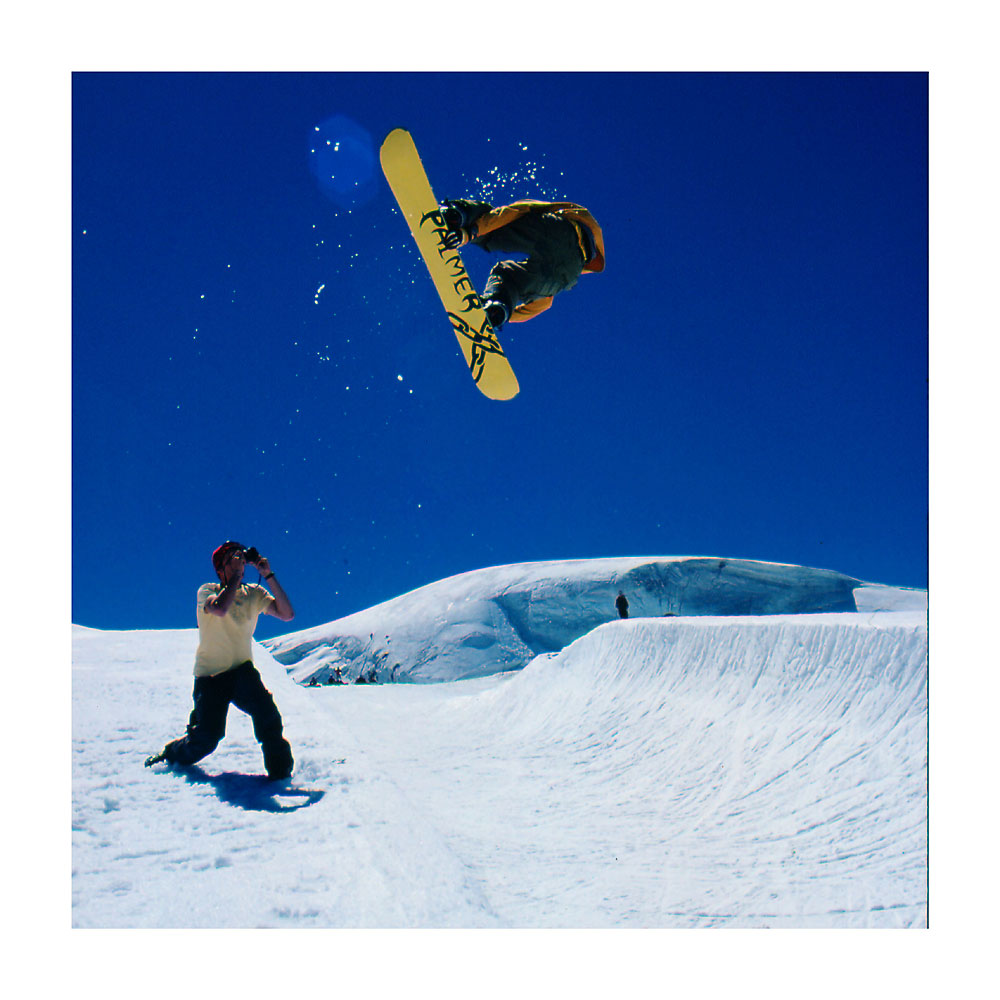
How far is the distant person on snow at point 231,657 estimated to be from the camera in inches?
133

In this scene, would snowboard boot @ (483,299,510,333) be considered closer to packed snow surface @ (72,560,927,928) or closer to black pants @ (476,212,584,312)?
black pants @ (476,212,584,312)

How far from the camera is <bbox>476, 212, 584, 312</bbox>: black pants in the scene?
4500mm

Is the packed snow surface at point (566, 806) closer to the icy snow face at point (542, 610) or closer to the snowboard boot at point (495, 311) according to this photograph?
the snowboard boot at point (495, 311)

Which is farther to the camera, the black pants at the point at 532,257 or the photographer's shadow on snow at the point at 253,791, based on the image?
the black pants at the point at 532,257

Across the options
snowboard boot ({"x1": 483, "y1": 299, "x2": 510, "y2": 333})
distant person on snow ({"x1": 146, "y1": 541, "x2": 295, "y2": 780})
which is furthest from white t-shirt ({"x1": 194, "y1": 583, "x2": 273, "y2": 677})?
snowboard boot ({"x1": 483, "y1": 299, "x2": 510, "y2": 333})

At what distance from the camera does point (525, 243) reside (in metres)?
4.59

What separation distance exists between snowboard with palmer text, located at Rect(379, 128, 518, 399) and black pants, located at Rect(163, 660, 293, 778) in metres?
2.74

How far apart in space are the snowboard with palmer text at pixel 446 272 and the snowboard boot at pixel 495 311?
57 centimetres

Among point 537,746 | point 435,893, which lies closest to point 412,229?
point 435,893

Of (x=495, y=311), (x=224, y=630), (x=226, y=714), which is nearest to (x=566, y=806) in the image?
(x=226, y=714)

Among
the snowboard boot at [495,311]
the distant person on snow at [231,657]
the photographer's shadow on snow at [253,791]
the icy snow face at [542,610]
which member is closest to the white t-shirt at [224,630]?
the distant person on snow at [231,657]

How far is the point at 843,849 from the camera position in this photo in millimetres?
3775

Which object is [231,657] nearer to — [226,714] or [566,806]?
[226,714]
